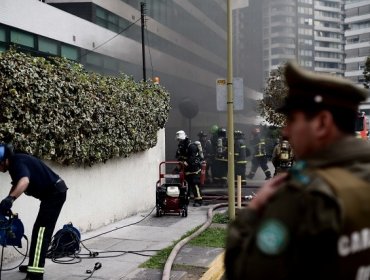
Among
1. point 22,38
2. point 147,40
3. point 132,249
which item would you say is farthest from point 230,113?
point 147,40

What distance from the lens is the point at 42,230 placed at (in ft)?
16.9

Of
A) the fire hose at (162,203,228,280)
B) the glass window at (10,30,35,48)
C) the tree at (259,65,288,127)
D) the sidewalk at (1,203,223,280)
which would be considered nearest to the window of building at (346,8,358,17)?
the tree at (259,65,288,127)

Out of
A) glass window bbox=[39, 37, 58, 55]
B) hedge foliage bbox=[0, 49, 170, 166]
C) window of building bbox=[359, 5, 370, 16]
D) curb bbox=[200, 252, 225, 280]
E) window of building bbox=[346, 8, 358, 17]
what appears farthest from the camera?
window of building bbox=[346, 8, 358, 17]

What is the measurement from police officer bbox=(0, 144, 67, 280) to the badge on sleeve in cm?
369

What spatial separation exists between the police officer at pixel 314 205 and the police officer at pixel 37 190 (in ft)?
11.9

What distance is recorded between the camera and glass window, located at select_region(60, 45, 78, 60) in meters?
21.2

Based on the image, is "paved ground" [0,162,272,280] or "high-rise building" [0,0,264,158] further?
"high-rise building" [0,0,264,158]

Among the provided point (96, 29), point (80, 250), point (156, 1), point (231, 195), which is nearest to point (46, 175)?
point (80, 250)

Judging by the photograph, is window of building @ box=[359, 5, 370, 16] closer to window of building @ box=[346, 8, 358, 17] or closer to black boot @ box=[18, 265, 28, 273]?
window of building @ box=[346, 8, 358, 17]

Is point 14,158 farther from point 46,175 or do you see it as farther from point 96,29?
point 96,29

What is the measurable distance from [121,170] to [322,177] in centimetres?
803

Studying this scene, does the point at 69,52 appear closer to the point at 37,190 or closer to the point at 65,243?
the point at 65,243

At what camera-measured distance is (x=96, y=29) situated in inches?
958

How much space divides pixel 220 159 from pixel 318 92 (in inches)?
517
